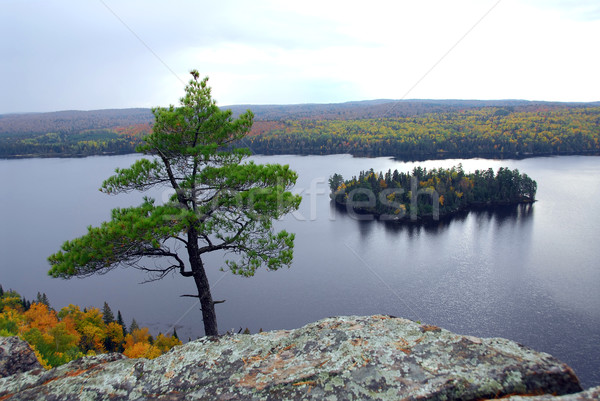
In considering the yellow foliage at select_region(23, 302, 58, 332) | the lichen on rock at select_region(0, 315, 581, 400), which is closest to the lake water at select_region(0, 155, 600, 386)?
the yellow foliage at select_region(23, 302, 58, 332)

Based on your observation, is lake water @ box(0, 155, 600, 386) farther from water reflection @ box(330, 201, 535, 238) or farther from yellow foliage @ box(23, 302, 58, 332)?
yellow foliage @ box(23, 302, 58, 332)

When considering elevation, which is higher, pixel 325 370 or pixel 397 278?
pixel 325 370

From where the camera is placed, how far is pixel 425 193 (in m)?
66.9

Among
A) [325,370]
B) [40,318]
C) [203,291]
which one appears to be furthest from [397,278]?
[325,370]

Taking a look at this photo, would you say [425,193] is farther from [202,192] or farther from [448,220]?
[202,192]

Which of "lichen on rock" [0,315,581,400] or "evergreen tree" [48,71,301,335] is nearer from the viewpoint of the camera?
"lichen on rock" [0,315,581,400]

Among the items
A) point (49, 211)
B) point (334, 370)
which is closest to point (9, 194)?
point (49, 211)

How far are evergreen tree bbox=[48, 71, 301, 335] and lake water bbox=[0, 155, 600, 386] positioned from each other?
18763mm

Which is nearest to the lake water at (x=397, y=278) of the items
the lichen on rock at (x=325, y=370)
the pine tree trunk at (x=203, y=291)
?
the pine tree trunk at (x=203, y=291)

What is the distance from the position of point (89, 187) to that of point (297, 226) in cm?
4817

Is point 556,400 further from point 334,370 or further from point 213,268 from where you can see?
point 213,268

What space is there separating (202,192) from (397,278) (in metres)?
34.3

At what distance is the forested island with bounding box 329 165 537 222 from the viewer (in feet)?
214

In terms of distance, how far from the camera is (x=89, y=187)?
77.6m
